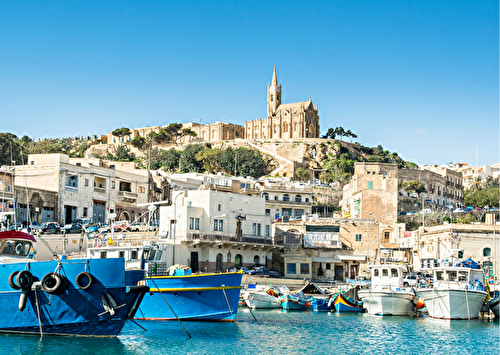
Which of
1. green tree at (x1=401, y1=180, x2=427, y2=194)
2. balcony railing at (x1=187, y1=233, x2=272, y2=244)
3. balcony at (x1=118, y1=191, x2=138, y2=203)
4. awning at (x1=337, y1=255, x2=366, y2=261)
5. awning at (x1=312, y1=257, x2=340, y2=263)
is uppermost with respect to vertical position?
green tree at (x1=401, y1=180, x2=427, y2=194)

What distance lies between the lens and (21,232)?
29.7 metres

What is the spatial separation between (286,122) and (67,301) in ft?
365

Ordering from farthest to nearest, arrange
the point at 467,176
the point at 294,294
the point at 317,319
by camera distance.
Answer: the point at 467,176 → the point at 294,294 → the point at 317,319

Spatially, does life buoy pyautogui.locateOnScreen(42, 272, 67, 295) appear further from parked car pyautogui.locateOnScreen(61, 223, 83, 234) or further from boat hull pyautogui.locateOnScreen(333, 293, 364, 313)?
parked car pyautogui.locateOnScreen(61, 223, 83, 234)

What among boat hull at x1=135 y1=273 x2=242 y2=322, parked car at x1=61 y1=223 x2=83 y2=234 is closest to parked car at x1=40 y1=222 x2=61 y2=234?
parked car at x1=61 y1=223 x2=83 y2=234

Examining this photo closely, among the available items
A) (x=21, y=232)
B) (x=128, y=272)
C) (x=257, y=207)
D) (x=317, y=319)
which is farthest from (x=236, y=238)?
(x=21, y=232)

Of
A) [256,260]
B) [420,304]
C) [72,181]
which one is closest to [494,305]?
[420,304]

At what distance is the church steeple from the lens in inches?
5704

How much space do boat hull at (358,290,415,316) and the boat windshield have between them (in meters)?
22.1

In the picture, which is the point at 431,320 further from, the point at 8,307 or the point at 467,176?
the point at 467,176

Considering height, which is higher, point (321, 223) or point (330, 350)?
point (321, 223)

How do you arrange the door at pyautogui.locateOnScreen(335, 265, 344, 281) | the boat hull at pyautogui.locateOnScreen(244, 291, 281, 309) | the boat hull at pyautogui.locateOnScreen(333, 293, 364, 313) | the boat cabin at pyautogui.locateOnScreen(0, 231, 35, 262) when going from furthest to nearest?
1. the door at pyautogui.locateOnScreen(335, 265, 344, 281)
2. the boat hull at pyautogui.locateOnScreen(244, 291, 281, 309)
3. the boat hull at pyautogui.locateOnScreen(333, 293, 364, 313)
4. the boat cabin at pyautogui.locateOnScreen(0, 231, 35, 262)

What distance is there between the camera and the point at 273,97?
147m

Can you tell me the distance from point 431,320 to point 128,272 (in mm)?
19373
